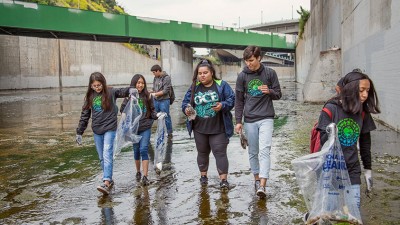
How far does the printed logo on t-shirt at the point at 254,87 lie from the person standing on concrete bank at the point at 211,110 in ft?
0.99

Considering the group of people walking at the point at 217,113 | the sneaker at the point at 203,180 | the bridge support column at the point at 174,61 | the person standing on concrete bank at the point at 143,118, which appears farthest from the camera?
the bridge support column at the point at 174,61

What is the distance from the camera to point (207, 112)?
5238 mm

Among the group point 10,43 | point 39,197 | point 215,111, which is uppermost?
point 10,43

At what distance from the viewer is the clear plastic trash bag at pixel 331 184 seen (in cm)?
320

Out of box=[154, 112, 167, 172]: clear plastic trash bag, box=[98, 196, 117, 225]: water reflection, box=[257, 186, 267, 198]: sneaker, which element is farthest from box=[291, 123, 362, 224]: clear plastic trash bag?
box=[154, 112, 167, 172]: clear plastic trash bag

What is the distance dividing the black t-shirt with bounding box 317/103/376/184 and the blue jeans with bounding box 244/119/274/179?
1565 mm

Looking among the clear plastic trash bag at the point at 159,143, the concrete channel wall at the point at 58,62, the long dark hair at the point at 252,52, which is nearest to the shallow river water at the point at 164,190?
the clear plastic trash bag at the point at 159,143

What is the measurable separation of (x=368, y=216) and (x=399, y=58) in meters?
5.31

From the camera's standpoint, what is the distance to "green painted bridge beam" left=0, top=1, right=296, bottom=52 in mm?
32281

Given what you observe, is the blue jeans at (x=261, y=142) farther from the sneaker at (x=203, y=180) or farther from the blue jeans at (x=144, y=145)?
the blue jeans at (x=144, y=145)

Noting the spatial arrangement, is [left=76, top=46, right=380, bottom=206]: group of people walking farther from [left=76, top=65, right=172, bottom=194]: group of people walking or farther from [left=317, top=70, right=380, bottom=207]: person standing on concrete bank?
[left=317, top=70, right=380, bottom=207]: person standing on concrete bank

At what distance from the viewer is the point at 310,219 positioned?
324 centimetres

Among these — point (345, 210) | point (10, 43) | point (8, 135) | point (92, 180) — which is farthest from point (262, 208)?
point (10, 43)

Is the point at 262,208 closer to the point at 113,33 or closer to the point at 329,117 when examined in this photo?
the point at 329,117
